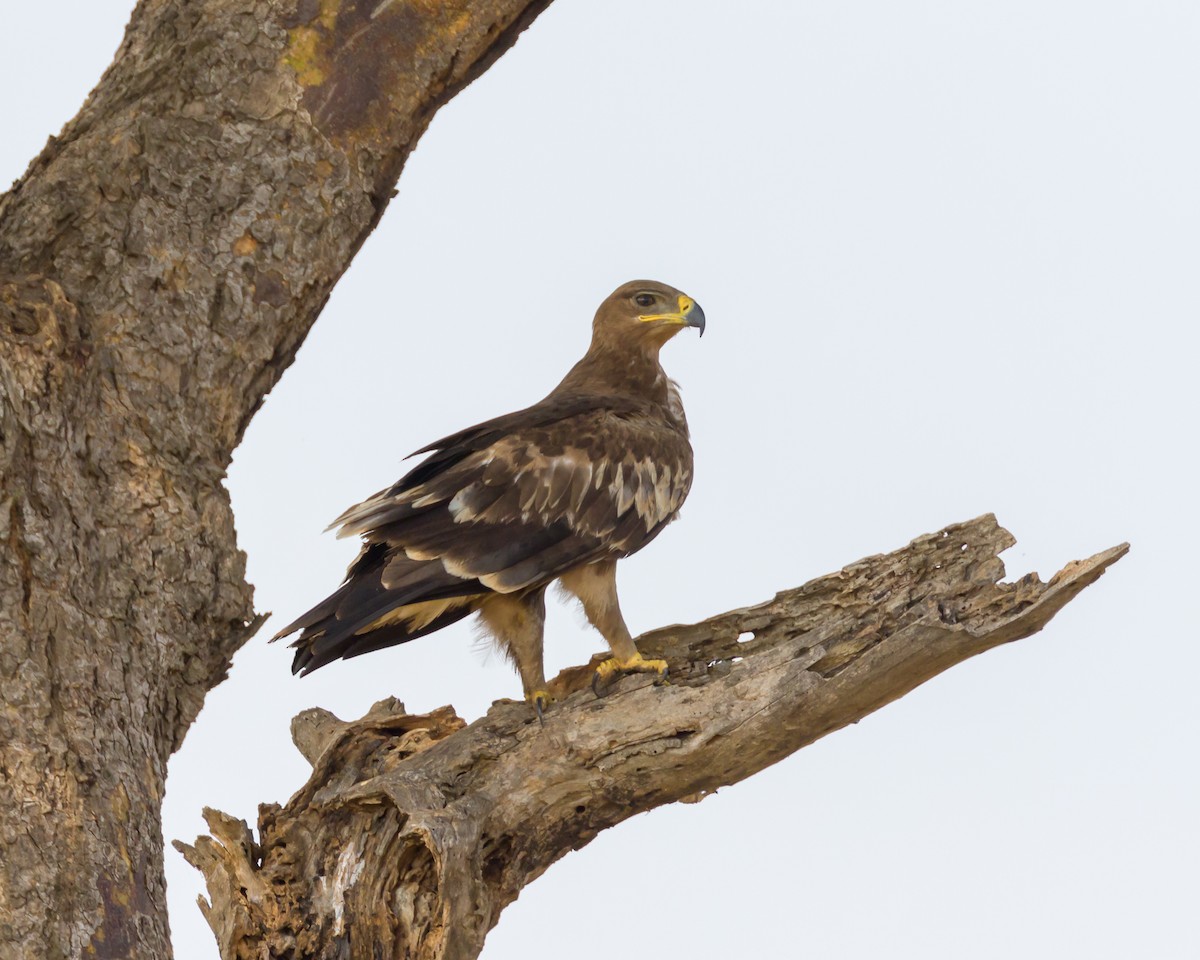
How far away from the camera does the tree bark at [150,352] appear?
445 centimetres

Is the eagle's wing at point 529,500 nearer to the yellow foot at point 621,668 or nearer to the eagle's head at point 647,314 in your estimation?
the yellow foot at point 621,668

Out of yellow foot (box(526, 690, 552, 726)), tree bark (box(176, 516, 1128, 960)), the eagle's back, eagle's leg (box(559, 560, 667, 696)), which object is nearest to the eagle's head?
the eagle's back

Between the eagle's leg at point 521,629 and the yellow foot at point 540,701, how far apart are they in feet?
0.28

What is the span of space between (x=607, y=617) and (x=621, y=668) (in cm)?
23

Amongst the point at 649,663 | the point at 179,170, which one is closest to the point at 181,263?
the point at 179,170

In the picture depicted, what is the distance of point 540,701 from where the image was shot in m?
5.52

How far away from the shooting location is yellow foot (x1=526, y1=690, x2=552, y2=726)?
526cm

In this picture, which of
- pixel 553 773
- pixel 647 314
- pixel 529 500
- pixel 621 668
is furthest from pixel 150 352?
pixel 647 314

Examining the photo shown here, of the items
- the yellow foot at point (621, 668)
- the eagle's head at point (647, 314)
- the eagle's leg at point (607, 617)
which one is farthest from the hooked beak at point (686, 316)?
the yellow foot at point (621, 668)

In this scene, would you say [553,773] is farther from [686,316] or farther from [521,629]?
[686,316]

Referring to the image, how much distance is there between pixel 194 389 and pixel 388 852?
1.61 metres

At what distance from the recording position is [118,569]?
4785 mm

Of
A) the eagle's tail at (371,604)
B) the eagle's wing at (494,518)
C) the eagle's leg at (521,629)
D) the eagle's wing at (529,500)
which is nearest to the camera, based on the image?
the eagle's tail at (371,604)

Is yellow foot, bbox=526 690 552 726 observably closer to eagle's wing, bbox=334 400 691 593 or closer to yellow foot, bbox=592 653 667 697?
yellow foot, bbox=592 653 667 697
